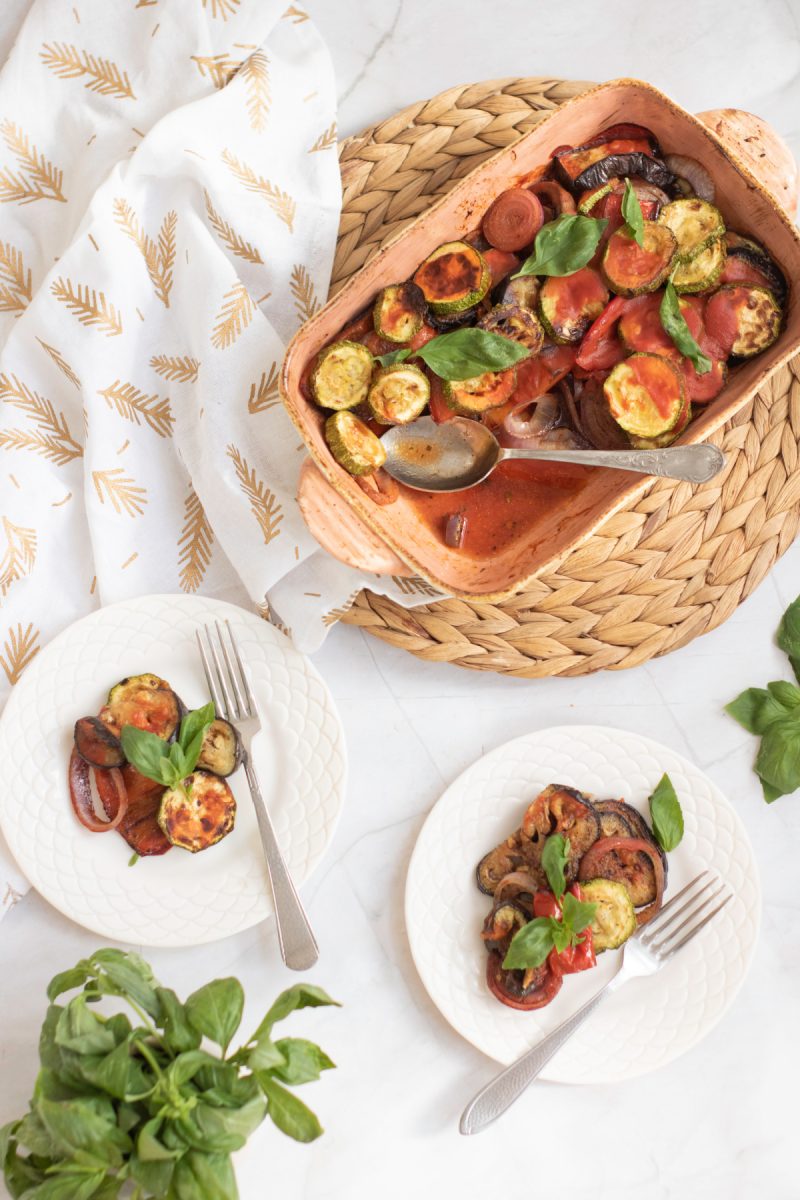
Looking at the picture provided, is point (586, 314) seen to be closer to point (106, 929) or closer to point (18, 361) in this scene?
point (18, 361)

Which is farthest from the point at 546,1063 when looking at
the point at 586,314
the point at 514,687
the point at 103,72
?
the point at 103,72

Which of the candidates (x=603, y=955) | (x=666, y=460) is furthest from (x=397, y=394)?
(x=603, y=955)

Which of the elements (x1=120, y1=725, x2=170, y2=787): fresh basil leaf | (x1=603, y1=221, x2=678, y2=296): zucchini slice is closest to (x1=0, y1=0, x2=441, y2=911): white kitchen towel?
(x1=120, y1=725, x2=170, y2=787): fresh basil leaf

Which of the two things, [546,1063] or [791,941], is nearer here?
[546,1063]

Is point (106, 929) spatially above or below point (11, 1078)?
above

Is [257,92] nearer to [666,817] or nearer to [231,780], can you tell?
[231,780]
